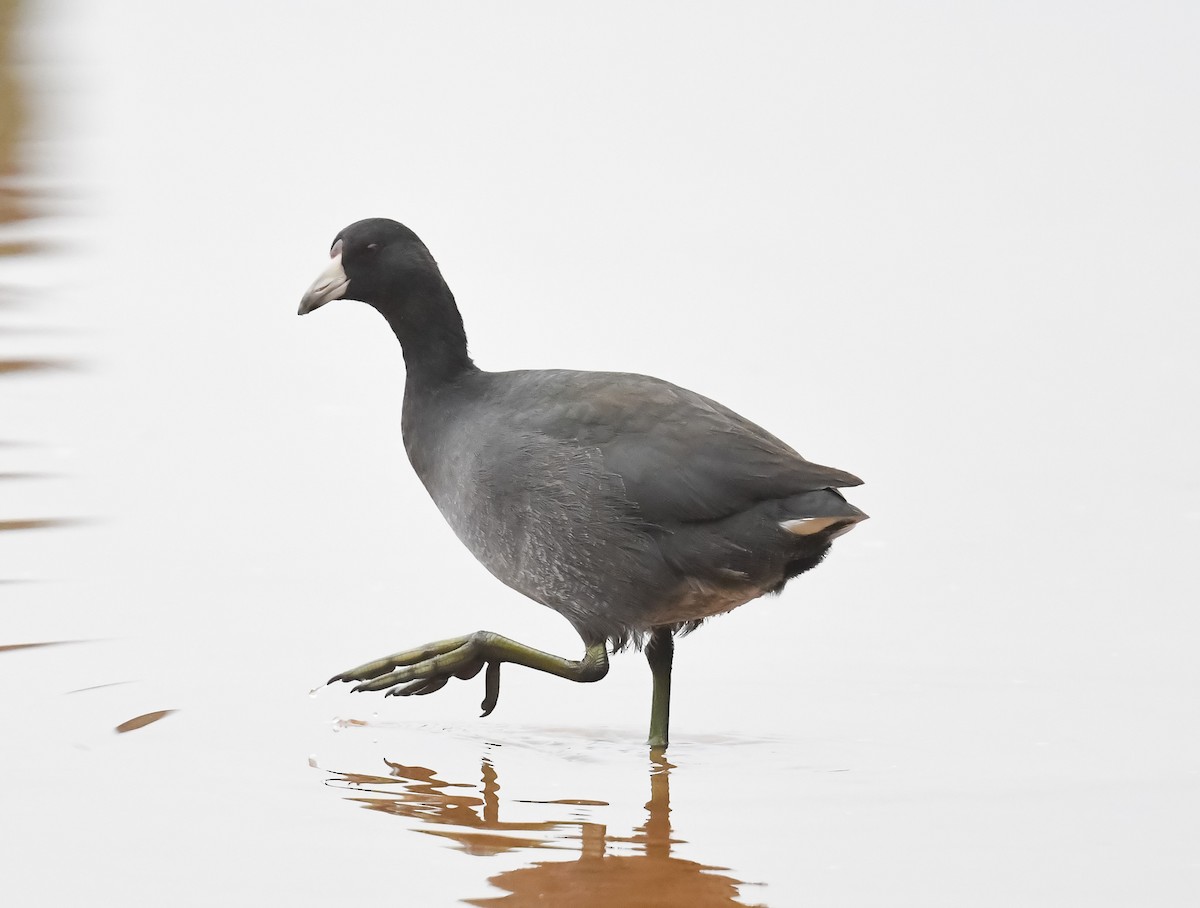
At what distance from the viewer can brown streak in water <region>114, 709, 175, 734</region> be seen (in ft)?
17.2

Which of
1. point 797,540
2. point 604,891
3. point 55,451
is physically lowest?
point 604,891

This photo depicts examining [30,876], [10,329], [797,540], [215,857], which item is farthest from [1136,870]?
[10,329]

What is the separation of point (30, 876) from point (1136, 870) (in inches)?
95.4

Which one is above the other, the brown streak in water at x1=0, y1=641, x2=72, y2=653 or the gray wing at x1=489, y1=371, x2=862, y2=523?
the gray wing at x1=489, y1=371, x2=862, y2=523

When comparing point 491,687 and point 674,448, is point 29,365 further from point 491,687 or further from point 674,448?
point 674,448

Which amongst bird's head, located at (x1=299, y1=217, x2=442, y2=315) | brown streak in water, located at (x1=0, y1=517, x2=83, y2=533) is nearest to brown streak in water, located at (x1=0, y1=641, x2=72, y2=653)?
brown streak in water, located at (x1=0, y1=517, x2=83, y2=533)

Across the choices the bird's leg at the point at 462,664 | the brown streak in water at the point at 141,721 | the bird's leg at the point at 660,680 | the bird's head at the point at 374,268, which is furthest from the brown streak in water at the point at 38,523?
the bird's leg at the point at 660,680

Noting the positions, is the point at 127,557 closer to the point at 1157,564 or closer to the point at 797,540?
the point at 797,540

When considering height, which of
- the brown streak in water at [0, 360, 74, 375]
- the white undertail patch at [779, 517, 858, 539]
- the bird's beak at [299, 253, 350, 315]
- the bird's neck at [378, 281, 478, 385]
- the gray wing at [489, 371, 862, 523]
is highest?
the brown streak in water at [0, 360, 74, 375]

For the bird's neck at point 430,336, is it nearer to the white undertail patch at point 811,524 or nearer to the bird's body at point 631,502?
the bird's body at point 631,502

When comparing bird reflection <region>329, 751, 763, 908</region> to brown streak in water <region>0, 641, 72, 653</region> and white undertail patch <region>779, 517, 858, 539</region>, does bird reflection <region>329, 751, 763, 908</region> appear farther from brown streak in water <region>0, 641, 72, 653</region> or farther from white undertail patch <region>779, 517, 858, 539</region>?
→ brown streak in water <region>0, 641, 72, 653</region>

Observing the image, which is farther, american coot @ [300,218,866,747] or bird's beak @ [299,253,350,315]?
bird's beak @ [299,253,350,315]

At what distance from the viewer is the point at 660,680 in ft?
17.6

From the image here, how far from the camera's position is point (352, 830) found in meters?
4.51
